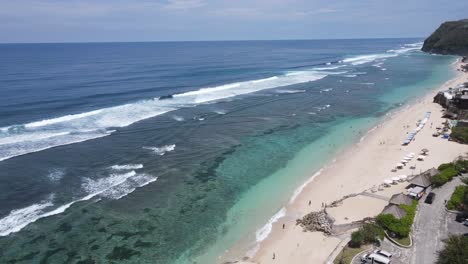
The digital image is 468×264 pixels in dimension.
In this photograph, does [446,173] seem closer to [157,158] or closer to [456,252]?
[456,252]

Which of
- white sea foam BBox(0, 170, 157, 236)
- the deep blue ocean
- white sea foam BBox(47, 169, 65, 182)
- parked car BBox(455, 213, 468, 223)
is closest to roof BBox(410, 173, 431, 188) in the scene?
parked car BBox(455, 213, 468, 223)

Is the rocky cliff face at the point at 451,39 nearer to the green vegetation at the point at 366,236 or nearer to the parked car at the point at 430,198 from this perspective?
the parked car at the point at 430,198

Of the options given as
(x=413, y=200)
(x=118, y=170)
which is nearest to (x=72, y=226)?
(x=118, y=170)

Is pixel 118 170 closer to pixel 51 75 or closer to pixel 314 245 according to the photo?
pixel 314 245

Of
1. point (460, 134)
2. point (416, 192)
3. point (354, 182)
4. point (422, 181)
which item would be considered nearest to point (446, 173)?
point (422, 181)

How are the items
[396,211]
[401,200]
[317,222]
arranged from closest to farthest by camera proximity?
[396,211] → [317,222] → [401,200]

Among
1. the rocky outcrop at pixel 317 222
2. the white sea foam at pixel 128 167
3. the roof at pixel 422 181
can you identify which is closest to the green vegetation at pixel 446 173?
the roof at pixel 422 181
